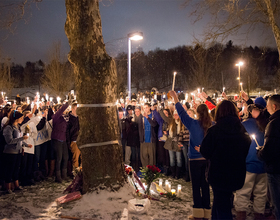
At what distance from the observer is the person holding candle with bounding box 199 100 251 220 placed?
323 cm

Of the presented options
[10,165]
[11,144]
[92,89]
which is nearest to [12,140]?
[11,144]

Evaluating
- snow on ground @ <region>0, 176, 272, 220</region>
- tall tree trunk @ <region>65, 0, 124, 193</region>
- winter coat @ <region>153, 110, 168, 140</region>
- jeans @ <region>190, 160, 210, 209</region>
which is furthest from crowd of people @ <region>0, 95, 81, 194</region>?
jeans @ <region>190, 160, 210, 209</region>

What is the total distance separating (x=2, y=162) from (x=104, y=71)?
3.72 m

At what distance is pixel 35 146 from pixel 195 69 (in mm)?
37203

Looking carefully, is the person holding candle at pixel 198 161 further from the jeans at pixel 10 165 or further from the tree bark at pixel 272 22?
the tree bark at pixel 272 22

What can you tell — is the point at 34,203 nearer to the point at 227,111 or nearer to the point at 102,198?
the point at 102,198

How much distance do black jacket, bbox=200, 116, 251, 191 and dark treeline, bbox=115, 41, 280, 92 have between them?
3478 cm

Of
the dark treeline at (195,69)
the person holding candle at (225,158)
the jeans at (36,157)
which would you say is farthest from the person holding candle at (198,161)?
the dark treeline at (195,69)

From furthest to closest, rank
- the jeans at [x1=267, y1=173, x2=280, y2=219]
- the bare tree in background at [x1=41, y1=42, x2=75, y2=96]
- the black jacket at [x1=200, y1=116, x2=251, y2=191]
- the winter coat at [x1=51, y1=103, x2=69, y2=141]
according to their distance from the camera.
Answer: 1. the bare tree in background at [x1=41, y1=42, x2=75, y2=96]
2. the winter coat at [x1=51, y1=103, x2=69, y2=141]
3. the jeans at [x1=267, y1=173, x2=280, y2=219]
4. the black jacket at [x1=200, y1=116, x2=251, y2=191]

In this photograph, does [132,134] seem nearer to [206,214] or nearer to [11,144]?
[11,144]

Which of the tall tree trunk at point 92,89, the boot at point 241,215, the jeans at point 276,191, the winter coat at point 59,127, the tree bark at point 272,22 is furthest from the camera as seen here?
the tree bark at point 272,22

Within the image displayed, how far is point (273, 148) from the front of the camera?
135 inches

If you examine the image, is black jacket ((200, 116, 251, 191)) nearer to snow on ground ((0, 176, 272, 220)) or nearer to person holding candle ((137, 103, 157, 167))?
snow on ground ((0, 176, 272, 220))

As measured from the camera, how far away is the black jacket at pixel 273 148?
3.41 m
